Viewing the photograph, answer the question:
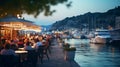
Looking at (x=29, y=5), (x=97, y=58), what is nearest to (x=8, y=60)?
(x=29, y=5)

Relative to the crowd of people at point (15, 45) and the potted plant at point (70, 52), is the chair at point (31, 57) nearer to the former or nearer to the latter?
the crowd of people at point (15, 45)

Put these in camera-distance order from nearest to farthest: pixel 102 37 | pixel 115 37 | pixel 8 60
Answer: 1. pixel 8 60
2. pixel 115 37
3. pixel 102 37

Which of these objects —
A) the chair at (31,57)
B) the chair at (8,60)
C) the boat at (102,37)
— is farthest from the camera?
the boat at (102,37)

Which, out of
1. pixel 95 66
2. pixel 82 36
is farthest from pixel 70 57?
pixel 82 36

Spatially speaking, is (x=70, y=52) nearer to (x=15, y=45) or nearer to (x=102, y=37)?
(x=15, y=45)

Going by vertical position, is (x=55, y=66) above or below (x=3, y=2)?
below

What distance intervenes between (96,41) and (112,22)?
311 ft

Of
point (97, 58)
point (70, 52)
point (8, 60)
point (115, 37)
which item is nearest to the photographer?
point (8, 60)

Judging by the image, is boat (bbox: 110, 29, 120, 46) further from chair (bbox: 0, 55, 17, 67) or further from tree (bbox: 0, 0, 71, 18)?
tree (bbox: 0, 0, 71, 18)

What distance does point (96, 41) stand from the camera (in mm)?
87688

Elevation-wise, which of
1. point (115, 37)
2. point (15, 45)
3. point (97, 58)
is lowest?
point (97, 58)

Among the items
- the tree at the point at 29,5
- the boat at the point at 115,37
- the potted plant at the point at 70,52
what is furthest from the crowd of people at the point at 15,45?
the boat at the point at 115,37

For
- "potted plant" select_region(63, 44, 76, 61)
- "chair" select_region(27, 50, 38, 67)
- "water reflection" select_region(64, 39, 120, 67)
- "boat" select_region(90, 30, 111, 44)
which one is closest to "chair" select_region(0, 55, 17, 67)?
"chair" select_region(27, 50, 38, 67)

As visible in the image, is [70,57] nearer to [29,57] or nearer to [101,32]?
[29,57]
